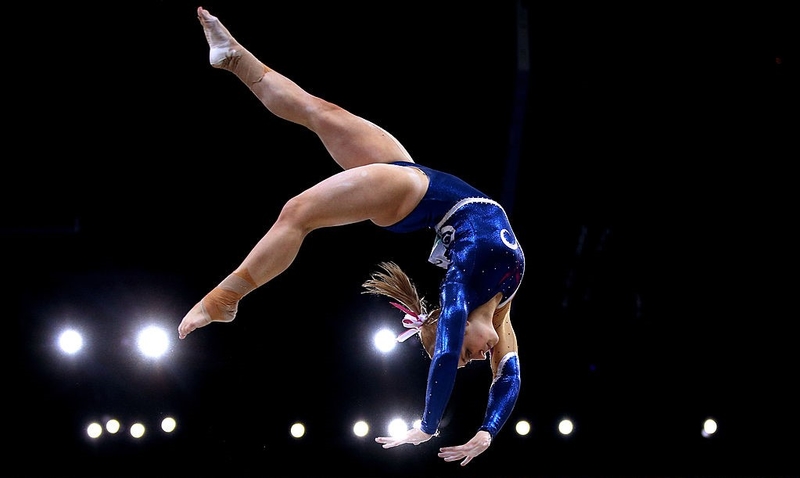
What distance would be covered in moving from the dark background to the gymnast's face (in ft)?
6.26

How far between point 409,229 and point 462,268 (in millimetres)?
355

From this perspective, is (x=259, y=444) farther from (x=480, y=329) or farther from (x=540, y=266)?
(x=480, y=329)

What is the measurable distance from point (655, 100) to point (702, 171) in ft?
1.99

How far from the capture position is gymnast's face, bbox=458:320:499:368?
2.92 meters

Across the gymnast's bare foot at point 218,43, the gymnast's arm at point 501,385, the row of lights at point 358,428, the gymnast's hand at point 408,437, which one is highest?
the gymnast's bare foot at point 218,43

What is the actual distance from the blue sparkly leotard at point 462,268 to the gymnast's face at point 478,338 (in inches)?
2.7

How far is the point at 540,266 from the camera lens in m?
5.30

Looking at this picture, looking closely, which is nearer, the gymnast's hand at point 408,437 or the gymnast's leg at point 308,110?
the gymnast's hand at point 408,437

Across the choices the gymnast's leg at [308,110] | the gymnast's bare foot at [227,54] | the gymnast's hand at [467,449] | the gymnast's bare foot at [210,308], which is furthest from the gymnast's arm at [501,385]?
the gymnast's bare foot at [227,54]

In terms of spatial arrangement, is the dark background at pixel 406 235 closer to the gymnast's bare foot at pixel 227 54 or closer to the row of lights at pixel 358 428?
the row of lights at pixel 358 428

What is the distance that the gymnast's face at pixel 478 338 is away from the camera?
292 cm

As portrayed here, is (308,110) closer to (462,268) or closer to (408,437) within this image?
(462,268)

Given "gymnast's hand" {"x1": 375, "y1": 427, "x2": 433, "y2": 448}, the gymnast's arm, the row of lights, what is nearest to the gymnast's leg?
the gymnast's arm

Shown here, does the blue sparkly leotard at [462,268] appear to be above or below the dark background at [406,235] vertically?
below
